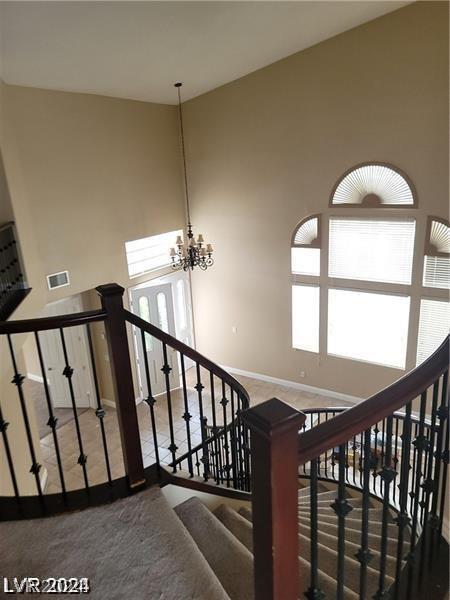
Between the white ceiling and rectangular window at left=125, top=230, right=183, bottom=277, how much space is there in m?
2.45

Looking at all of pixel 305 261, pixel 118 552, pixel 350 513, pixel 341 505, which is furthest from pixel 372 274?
pixel 341 505

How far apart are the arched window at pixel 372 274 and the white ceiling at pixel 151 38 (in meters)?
2.12

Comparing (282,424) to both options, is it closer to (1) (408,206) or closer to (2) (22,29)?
(2) (22,29)

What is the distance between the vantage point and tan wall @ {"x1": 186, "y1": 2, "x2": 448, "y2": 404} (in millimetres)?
5879

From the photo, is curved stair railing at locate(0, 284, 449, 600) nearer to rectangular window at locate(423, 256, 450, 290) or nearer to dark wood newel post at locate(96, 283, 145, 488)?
dark wood newel post at locate(96, 283, 145, 488)

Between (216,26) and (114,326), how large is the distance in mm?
4474

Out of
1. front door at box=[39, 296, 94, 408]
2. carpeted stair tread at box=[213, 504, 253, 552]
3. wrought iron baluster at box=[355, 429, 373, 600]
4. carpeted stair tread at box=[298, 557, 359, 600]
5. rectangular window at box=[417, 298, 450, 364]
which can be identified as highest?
wrought iron baluster at box=[355, 429, 373, 600]

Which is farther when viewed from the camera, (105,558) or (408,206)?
(408,206)

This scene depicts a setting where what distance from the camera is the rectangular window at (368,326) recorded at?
22.6 feet

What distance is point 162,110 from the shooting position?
7730 mm

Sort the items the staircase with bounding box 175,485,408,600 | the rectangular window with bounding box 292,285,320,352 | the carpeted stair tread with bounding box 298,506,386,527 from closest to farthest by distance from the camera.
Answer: the staircase with bounding box 175,485,408,600 → the carpeted stair tread with bounding box 298,506,386,527 → the rectangular window with bounding box 292,285,320,352

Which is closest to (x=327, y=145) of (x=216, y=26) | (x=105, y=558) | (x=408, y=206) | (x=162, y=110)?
(x=408, y=206)

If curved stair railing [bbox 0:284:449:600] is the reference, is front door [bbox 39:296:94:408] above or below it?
below

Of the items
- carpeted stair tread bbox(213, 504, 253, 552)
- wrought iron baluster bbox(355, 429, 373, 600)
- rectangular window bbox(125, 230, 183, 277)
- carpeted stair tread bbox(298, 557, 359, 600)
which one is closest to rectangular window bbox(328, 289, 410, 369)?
rectangular window bbox(125, 230, 183, 277)
